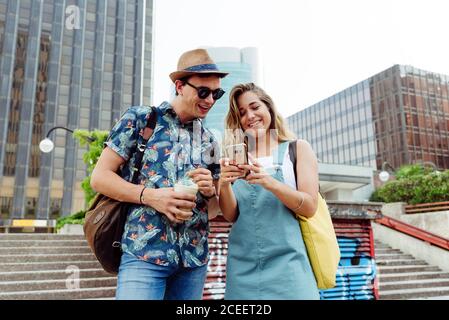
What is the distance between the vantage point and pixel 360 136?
55406 millimetres

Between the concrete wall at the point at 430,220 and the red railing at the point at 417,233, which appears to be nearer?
the red railing at the point at 417,233

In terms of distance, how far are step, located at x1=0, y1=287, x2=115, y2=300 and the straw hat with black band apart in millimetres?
5466

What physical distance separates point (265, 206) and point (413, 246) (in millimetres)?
9175

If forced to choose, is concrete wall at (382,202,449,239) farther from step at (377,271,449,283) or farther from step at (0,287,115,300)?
step at (0,287,115,300)

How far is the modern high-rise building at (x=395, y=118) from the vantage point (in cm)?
4578

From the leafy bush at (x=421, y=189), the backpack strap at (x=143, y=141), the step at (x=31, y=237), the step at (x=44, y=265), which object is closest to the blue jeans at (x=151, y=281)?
the backpack strap at (x=143, y=141)

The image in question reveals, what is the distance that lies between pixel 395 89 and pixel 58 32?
145 feet

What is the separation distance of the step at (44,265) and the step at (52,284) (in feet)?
2.44

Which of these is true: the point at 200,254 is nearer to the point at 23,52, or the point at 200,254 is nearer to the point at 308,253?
the point at 308,253

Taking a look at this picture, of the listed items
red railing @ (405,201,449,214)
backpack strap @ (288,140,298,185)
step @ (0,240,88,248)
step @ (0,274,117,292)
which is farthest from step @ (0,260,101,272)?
red railing @ (405,201,449,214)

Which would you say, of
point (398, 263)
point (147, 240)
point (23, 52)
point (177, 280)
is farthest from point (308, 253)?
point (23, 52)

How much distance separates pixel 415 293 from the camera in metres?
7.40

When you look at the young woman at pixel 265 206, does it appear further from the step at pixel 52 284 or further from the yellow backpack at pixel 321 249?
the step at pixel 52 284

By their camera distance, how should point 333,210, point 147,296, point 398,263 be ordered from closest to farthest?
point 147,296 → point 333,210 → point 398,263
